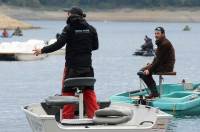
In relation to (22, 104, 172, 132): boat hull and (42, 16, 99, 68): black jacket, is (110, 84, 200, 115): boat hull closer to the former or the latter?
(42, 16, 99, 68): black jacket

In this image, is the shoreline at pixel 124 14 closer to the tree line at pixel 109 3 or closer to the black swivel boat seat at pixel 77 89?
the tree line at pixel 109 3

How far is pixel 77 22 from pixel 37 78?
21.4 metres

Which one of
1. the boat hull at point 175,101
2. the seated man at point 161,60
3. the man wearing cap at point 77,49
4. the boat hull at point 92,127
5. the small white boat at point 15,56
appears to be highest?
the man wearing cap at point 77,49

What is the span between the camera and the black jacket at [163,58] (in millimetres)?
19703

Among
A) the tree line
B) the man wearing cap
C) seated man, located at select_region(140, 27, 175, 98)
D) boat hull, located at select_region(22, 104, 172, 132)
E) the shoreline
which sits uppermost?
the man wearing cap

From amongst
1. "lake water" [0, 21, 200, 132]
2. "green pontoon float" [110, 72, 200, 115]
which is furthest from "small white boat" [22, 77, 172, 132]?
"green pontoon float" [110, 72, 200, 115]

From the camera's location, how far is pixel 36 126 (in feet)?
46.5

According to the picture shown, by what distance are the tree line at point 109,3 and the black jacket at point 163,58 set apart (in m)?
147

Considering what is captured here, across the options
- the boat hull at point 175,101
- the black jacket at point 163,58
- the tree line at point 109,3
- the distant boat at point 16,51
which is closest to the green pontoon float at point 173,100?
the boat hull at point 175,101

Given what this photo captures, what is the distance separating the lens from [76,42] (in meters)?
14.8

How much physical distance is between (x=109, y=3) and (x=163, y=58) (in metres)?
154

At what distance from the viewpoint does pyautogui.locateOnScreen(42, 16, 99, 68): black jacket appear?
48.4 feet

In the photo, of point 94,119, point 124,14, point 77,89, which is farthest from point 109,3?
point 94,119

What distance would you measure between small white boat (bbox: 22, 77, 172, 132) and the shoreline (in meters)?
149
